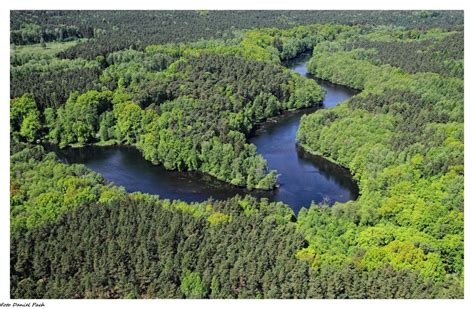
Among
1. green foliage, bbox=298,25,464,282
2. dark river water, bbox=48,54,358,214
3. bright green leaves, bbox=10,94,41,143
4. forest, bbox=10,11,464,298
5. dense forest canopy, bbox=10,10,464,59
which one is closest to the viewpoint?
forest, bbox=10,11,464,298

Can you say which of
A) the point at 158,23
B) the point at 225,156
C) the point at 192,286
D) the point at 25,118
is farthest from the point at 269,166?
the point at 158,23

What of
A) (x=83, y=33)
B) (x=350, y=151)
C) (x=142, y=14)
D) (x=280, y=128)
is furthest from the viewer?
(x=142, y=14)

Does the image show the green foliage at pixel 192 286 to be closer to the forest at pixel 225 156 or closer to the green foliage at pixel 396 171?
the forest at pixel 225 156

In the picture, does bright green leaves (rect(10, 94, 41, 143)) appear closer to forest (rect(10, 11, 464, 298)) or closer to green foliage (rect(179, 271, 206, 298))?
forest (rect(10, 11, 464, 298))

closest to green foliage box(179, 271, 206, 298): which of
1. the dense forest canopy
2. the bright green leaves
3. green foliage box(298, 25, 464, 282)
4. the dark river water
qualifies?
green foliage box(298, 25, 464, 282)

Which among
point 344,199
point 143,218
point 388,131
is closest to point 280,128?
point 388,131

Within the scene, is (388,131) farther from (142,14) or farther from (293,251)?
(142,14)
